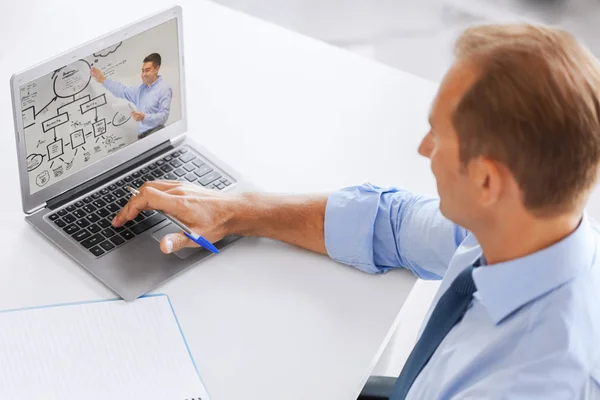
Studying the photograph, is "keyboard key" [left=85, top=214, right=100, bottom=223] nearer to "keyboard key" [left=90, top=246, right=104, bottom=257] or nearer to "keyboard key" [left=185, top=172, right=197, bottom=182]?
"keyboard key" [left=90, top=246, right=104, bottom=257]

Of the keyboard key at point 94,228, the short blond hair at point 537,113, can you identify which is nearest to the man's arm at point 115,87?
the keyboard key at point 94,228

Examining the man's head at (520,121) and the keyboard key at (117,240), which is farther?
the keyboard key at (117,240)

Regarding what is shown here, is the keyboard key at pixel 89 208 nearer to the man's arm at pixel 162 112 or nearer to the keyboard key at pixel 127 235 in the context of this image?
the keyboard key at pixel 127 235

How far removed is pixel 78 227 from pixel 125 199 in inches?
3.9

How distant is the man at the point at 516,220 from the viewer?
3.11 ft

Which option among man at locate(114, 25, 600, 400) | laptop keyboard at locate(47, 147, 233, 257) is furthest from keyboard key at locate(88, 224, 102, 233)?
man at locate(114, 25, 600, 400)

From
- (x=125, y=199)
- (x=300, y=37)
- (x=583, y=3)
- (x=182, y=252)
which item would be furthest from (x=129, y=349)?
(x=583, y=3)

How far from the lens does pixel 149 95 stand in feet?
4.93

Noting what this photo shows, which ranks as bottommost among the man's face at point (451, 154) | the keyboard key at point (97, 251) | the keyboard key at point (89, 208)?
the keyboard key at point (97, 251)

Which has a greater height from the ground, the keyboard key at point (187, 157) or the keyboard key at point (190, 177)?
the keyboard key at point (187, 157)

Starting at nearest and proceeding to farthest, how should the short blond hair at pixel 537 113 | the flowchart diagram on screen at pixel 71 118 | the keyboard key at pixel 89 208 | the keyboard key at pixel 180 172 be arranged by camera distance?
1. the short blond hair at pixel 537 113
2. the flowchart diagram on screen at pixel 71 118
3. the keyboard key at pixel 89 208
4. the keyboard key at pixel 180 172

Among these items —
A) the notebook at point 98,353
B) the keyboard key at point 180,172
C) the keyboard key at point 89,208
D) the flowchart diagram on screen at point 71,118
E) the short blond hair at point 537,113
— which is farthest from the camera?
the keyboard key at point 180,172

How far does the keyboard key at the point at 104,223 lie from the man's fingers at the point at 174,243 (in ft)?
0.37

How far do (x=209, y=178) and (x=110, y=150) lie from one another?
0.18 m
